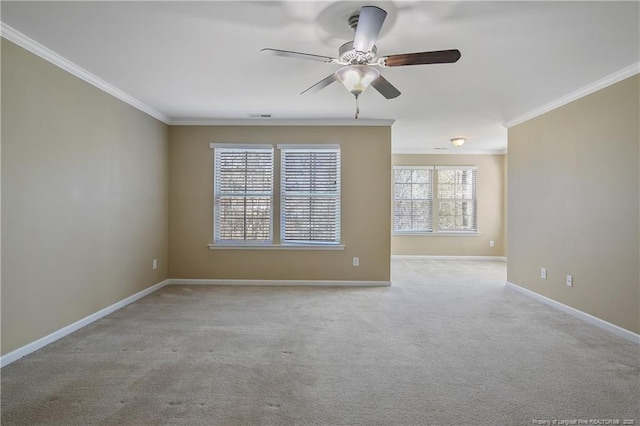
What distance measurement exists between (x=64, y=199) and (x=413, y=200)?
6.61 meters

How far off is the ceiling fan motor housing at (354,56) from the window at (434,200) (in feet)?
18.1

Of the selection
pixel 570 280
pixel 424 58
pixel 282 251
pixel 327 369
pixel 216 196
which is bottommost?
pixel 327 369

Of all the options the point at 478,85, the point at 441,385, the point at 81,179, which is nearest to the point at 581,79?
the point at 478,85

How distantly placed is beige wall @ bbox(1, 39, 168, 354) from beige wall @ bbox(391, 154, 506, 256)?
18.3 ft

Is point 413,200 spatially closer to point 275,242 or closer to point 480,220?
point 480,220

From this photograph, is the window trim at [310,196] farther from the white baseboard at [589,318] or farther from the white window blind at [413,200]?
the white window blind at [413,200]

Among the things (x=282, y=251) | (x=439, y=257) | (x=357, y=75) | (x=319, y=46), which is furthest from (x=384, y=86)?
(x=439, y=257)

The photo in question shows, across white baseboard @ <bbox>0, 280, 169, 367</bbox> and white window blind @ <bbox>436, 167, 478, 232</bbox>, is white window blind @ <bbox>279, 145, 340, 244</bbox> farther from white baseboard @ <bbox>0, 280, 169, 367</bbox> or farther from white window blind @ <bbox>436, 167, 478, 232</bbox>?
white window blind @ <bbox>436, 167, 478, 232</bbox>

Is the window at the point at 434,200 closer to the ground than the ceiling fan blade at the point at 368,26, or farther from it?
closer to the ground

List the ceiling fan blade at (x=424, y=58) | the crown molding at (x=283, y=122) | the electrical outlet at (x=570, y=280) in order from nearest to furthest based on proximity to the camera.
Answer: the ceiling fan blade at (x=424, y=58) < the electrical outlet at (x=570, y=280) < the crown molding at (x=283, y=122)

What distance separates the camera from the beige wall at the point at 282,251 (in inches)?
199

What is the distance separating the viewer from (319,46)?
2.67 m

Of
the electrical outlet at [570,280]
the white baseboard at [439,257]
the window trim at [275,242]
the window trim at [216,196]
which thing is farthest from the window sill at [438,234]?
the electrical outlet at [570,280]

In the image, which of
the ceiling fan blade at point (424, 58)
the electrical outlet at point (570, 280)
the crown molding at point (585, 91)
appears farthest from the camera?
the electrical outlet at point (570, 280)
